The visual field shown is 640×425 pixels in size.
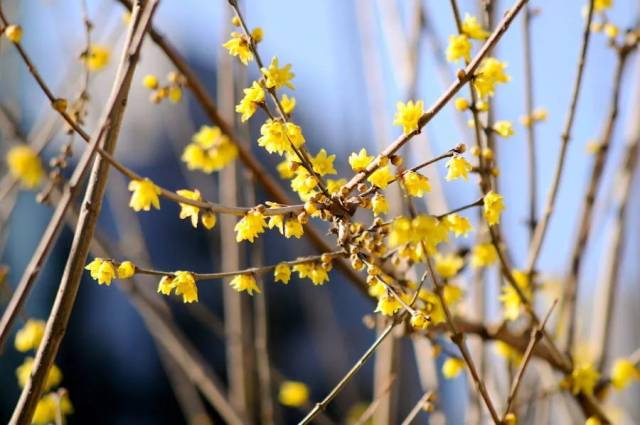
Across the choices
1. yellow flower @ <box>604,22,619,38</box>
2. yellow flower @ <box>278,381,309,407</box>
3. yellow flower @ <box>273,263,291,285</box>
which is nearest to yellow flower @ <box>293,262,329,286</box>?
yellow flower @ <box>273,263,291,285</box>

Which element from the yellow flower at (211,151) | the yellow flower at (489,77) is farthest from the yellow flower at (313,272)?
the yellow flower at (211,151)

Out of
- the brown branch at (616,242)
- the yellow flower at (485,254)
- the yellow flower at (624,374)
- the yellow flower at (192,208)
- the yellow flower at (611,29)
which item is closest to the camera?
the yellow flower at (192,208)

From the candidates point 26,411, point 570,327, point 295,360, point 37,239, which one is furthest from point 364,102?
point 37,239

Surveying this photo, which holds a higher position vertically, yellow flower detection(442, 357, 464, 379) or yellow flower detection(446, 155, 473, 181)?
yellow flower detection(446, 155, 473, 181)

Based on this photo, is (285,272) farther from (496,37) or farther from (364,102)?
(364,102)

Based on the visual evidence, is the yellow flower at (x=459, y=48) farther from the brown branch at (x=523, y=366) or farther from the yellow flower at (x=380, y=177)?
the brown branch at (x=523, y=366)

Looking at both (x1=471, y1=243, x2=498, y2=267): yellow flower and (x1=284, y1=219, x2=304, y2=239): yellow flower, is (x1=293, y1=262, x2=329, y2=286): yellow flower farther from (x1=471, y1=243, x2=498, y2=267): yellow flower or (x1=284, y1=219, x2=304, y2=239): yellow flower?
(x1=471, y1=243, x2=498, y2=267): yellow flower
